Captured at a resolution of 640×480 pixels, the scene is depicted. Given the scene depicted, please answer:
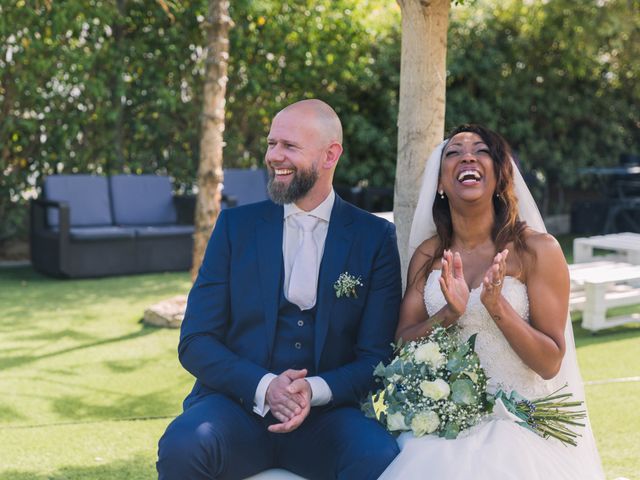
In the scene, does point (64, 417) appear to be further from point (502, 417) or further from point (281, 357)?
point (502, 417)

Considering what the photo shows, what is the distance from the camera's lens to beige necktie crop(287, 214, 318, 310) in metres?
3.12

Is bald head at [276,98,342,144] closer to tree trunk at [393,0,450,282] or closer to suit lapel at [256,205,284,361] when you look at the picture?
suit lapel at [256,205,284,361]

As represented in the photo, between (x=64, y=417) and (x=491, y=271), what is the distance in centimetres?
297

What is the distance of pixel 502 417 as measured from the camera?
9.55 ft

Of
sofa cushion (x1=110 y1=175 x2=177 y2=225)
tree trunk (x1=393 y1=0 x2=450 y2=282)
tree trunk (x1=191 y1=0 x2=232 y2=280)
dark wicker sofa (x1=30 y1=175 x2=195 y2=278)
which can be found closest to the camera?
tree trunk (x1=393 y1=0 x2=450 y2=282)

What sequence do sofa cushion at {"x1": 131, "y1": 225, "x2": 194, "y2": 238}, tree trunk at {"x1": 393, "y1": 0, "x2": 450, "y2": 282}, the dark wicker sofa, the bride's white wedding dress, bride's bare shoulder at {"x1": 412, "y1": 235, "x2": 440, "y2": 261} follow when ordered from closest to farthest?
1. the bride's white wedding dress
2. bride's bare shoulder at {"x1": 412, "y1": 235, "x2": 440, "y2": 261}
3. tree trunk at {"x1": 393, "y1": 0, "x2": 450, "y2": 282}
4. the dark wicker sofa
5. sofa cushion at {"x1": 131, "y1": 225, "x2": 194, "y2": 238}

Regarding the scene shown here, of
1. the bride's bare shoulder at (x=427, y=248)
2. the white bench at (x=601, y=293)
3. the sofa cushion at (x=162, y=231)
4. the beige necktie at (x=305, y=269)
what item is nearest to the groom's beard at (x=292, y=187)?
the beige necktie at (x=305, y=269)

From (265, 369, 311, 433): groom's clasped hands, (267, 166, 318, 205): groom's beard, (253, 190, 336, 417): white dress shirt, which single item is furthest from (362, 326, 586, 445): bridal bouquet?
(267, 166, 318, 205): groom's beard

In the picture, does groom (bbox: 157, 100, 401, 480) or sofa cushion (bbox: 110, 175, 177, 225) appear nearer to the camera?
groom (bbox: 157, 100, 401, 480)

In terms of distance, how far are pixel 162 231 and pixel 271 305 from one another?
7352 mm

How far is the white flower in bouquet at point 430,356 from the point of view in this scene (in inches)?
112

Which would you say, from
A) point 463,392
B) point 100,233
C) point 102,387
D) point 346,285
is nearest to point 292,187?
point 346,285

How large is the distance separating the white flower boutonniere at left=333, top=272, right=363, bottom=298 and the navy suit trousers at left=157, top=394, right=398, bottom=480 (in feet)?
1.18

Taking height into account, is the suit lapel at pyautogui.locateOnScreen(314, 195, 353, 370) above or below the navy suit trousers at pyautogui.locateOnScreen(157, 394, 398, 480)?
above
